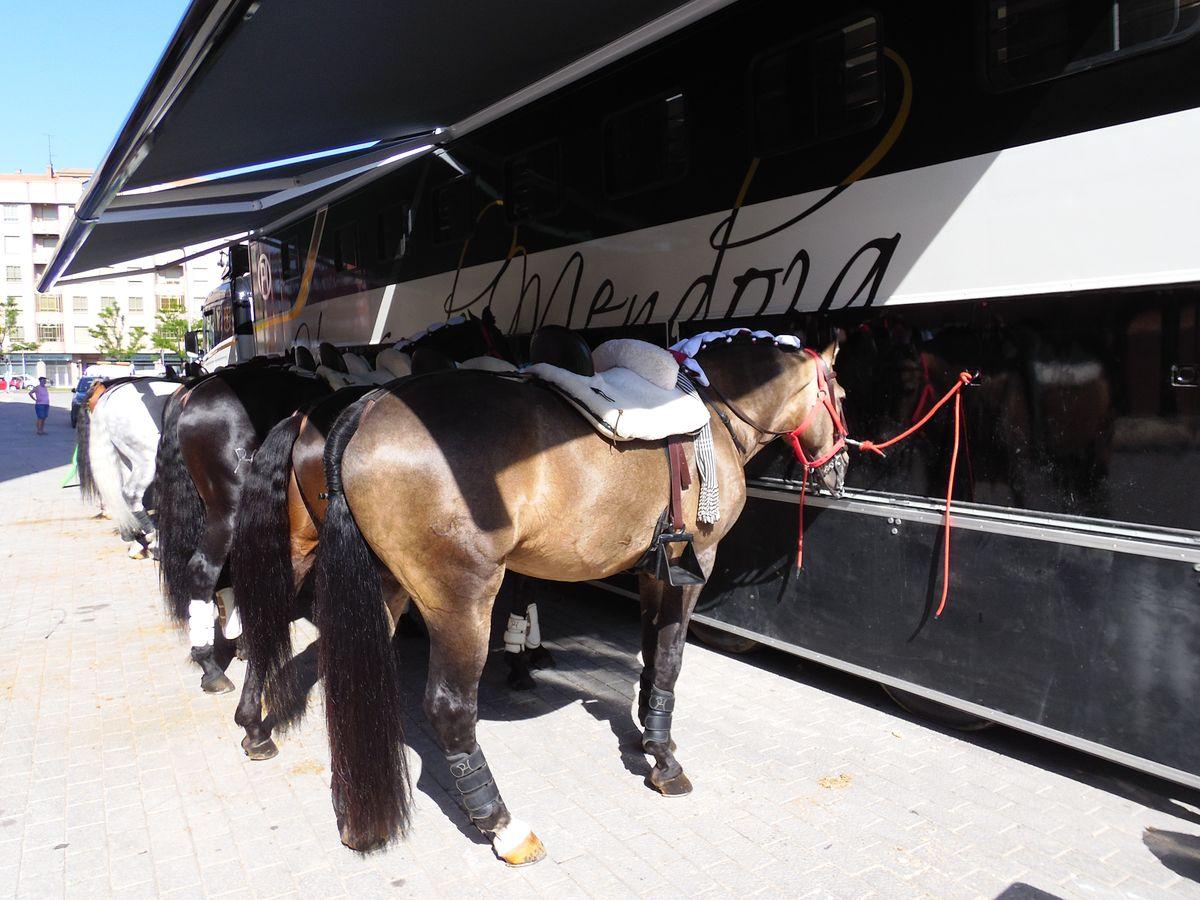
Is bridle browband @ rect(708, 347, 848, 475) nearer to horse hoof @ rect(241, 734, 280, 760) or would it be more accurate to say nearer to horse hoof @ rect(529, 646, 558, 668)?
horse hoof @ rect(529, 646, 558, 668)

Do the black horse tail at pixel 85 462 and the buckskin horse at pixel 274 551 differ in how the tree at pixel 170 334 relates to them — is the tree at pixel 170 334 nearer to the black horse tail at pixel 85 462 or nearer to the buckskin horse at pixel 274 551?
the black horse tail at pixel 85 462

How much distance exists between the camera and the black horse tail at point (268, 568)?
3.76m

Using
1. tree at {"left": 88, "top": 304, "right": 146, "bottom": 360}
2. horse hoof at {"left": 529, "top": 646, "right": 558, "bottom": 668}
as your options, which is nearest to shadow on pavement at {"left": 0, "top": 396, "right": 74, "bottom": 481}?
horse hoof at {"left": 529, "top": 646, "right": 558, "bottom": 668}

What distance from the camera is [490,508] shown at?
3.02m

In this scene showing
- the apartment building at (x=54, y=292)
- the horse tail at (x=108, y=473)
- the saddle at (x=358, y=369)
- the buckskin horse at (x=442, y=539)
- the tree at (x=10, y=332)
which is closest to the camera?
the buckskin horse at (x=442, y=539)

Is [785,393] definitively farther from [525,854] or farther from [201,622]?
[201,622]

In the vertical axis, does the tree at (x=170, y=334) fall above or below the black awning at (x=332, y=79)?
above

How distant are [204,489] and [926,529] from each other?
421 cm

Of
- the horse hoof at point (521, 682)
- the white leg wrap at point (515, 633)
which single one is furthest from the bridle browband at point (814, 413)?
the horse hoof at point (521, 682)

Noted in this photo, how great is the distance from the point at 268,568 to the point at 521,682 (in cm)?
173

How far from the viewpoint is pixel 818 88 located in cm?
425

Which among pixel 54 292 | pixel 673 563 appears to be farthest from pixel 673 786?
pixel 54 292

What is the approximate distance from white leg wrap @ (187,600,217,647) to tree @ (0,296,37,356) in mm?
75615

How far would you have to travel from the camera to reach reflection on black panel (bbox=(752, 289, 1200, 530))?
316 cm
